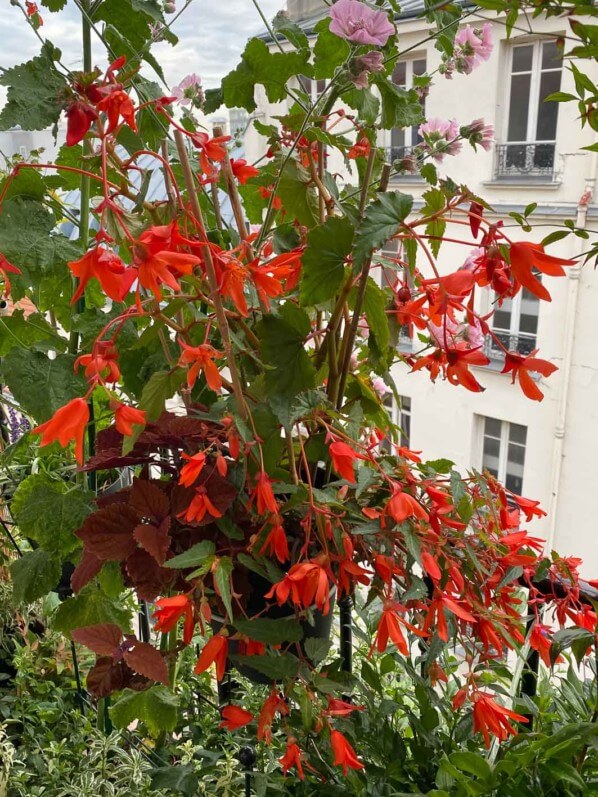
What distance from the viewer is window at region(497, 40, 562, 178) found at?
6.04 ft

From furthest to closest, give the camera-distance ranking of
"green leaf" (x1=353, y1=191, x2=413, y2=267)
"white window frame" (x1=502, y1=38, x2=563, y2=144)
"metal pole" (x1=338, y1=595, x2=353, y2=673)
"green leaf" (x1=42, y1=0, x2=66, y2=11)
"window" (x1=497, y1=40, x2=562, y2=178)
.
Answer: "window" (x1=497, y1=40, x2=562, y2=178) → "white window frame" (x1=502, y1=38, x2=563, y2=144) → "metal pole" (x1=338, y1=595, x2=353, y2=673) → "green leaf" (x1=42, y1=0, x2=66, y2=11) → "green leaf" (x1=353, y1=191, x2=413, y2=267)

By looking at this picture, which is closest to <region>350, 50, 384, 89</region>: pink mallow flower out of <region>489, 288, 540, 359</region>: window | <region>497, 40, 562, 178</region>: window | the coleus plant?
the coleus plant

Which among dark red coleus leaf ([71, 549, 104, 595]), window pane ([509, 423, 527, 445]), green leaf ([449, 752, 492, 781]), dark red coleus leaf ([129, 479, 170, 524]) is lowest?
window pane ([509, 423, 527, 445])

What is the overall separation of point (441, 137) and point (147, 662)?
26.7 inches

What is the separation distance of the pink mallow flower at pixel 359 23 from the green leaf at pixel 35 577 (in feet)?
2.07

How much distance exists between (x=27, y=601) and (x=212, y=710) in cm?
35

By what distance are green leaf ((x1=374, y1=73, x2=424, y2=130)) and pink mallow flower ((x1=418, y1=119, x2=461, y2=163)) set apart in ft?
0.67

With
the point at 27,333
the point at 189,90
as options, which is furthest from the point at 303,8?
the point at 27,333

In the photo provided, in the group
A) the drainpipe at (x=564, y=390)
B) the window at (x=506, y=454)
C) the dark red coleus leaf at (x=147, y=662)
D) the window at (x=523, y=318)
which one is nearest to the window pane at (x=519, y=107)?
the drainpipe at (x=564, y=390)

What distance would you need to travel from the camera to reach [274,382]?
593mm

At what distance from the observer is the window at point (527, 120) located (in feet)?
6.04

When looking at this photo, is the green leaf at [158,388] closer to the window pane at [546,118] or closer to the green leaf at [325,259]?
the green leaf at [325,259]

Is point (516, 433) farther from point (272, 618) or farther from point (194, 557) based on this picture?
point (194, 557)

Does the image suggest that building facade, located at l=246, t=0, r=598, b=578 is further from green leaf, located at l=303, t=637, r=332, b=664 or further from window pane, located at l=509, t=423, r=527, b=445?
green leaf, located at l=303, t=637, r=332, b=664
